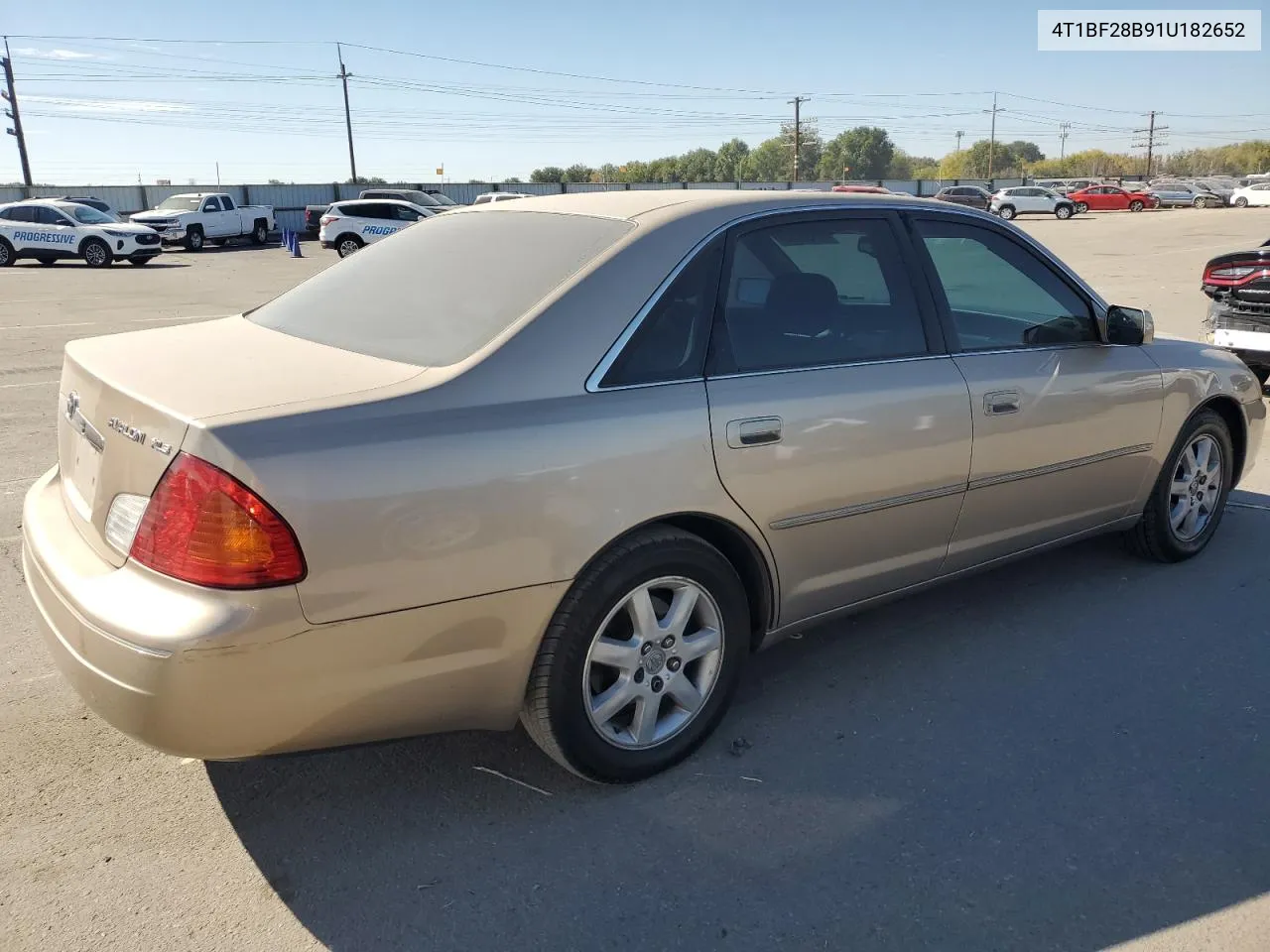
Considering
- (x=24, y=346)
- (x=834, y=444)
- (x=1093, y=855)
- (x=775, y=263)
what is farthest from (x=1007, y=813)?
(x=24, y=346)

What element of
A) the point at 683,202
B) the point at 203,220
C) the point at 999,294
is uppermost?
the point at 203,220

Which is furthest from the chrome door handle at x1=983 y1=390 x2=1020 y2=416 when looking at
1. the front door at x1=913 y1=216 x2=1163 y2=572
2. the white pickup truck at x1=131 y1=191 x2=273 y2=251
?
the white pickup truck at x1=131 y1=191 x2=273 y2=251

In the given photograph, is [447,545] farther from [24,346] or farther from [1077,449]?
[24,346]

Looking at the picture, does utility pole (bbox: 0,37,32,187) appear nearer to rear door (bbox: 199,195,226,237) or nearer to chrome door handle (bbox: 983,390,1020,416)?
rear door (bbox: 199,195,226,237)

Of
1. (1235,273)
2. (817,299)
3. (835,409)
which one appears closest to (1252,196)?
(1235,273)

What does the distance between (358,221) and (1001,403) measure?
2883 centimetres

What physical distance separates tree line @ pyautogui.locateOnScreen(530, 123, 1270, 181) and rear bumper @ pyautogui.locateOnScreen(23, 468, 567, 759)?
4359 inches

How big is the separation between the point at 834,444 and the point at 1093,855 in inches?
52.3

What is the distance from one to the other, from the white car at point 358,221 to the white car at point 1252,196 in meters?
44.5

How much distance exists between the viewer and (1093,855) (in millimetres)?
2650

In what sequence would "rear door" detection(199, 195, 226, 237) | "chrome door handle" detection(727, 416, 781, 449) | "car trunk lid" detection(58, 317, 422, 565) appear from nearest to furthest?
"car trunk lid" detection(58, 317, 422, 565), "chrome door handle" detection(727, 416, 781, 449), "rear door" detection(199, 195, 226, 237)

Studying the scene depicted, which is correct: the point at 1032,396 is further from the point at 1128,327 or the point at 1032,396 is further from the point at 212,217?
the point at 212,217

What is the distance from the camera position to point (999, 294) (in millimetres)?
3988

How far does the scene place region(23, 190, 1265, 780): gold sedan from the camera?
2.29m
